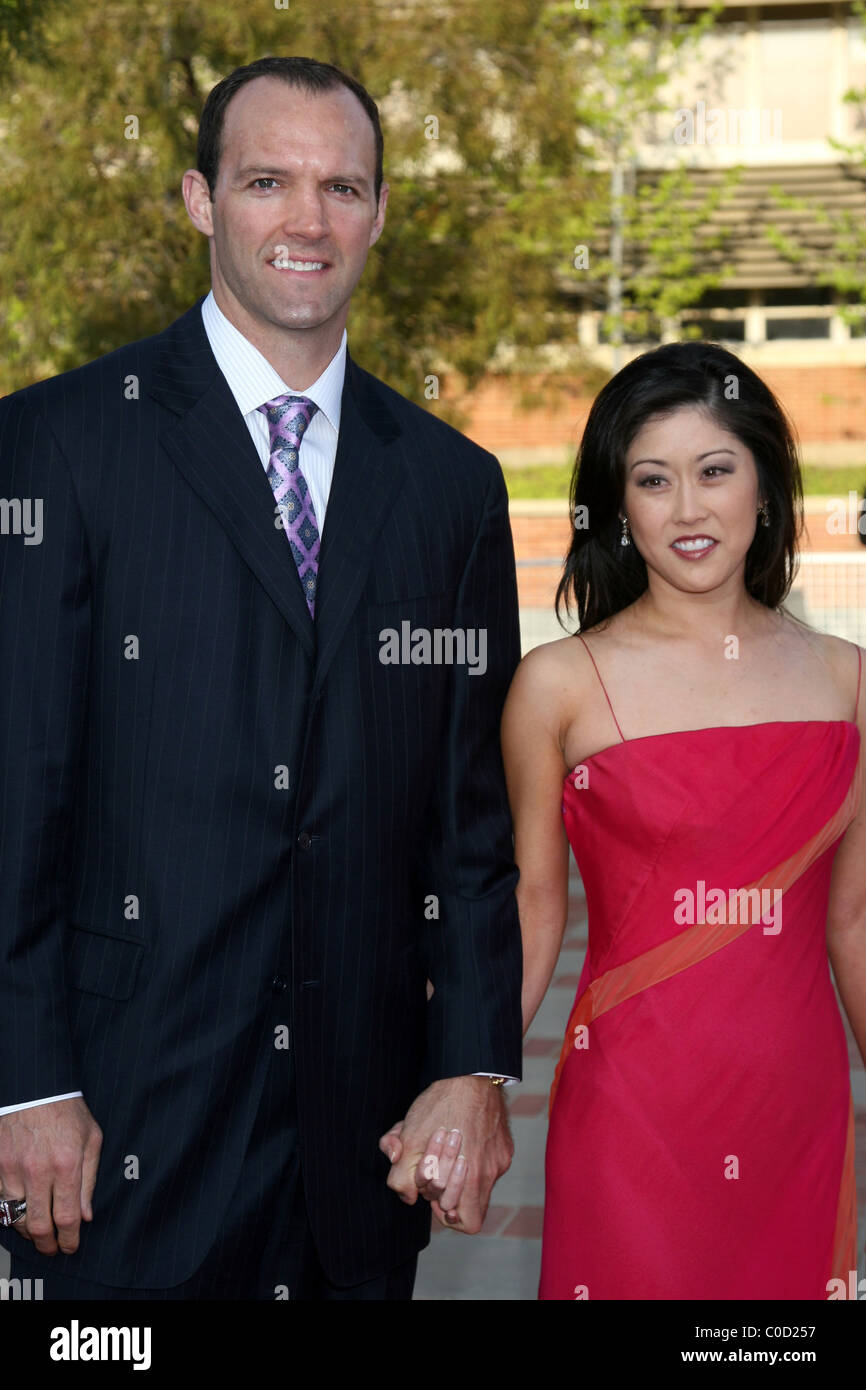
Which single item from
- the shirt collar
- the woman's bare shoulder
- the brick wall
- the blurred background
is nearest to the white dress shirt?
the shirt collar

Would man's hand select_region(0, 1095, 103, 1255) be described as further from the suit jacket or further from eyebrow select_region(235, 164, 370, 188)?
eyebrow select_region(235, 164, 370, 188)

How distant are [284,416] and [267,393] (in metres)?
0.04

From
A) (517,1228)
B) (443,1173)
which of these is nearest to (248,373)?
(443,1173)

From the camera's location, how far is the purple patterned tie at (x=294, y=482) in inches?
104

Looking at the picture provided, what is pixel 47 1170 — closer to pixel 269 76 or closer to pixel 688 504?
pixel 688 504

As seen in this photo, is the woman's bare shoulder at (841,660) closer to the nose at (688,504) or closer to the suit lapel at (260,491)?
the nose at (688,504)

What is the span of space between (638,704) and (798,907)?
450mm

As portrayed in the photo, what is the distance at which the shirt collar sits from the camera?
8.82ft

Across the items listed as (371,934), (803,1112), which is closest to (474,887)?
(371,934)

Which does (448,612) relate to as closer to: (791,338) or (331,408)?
(331,408)

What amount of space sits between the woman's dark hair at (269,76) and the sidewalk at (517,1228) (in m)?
2.70

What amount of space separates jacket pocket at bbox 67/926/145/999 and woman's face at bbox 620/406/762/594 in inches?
45.5

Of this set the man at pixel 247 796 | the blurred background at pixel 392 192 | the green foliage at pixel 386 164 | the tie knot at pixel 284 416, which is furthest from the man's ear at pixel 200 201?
the green foliage at pixel 386 164

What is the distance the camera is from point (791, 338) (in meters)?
29.6
